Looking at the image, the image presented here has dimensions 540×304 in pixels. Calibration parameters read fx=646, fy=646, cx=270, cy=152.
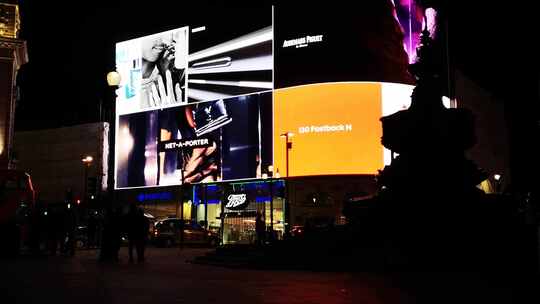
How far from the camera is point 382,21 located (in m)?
47.9

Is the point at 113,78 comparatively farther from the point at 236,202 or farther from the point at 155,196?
the point at 155,196

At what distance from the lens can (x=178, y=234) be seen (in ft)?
123

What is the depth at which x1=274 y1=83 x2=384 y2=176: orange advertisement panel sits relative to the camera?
152 ft

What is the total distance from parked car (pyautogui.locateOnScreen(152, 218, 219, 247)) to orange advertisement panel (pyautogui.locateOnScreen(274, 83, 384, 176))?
1186cm

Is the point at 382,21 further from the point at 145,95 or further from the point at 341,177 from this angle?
the point at 145,95

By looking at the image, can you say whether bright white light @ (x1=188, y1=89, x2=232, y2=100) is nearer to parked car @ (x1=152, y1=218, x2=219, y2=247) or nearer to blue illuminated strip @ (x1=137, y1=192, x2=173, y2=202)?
blue illuminated strip @ (x1=137, y1=192, x2=173, y2=202)

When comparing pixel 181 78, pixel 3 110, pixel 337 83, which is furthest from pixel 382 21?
pixel 3 110

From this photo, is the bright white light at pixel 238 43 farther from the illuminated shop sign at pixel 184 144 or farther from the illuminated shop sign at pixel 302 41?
the illuminated shop sign at pixel 184 144

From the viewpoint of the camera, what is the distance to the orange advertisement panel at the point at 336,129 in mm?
46375

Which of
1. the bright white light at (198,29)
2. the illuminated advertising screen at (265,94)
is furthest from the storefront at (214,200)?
the bright white light at (198,29)

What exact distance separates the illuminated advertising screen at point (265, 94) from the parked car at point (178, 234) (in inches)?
464

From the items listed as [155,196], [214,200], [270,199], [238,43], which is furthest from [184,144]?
[270,199]

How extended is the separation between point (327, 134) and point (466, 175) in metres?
30.9

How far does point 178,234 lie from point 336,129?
1522 centimetres
